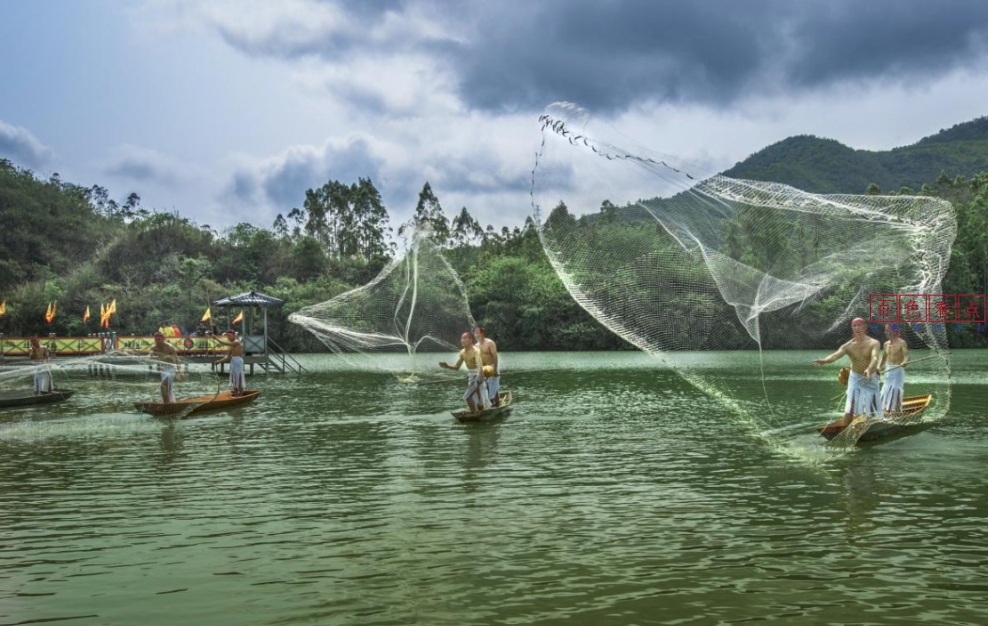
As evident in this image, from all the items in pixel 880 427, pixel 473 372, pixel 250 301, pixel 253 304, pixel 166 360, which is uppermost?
pixel 250 301

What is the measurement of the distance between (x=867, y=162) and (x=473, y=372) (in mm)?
146991

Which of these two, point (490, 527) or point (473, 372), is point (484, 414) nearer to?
point (473, 372)

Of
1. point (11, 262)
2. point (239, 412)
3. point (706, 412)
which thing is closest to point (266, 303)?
point (239, 412)

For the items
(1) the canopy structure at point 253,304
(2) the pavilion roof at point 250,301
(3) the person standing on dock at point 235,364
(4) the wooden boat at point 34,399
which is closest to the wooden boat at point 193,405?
(3) the person standing on dock at point 235,364

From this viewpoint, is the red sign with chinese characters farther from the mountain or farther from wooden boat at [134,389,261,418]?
the mountain

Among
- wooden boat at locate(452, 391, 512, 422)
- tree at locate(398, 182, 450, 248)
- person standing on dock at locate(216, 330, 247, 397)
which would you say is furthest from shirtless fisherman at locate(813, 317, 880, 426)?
tree at locate(398, 182, 450, 248)

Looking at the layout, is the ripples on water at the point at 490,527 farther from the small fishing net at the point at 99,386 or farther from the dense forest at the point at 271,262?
the dense forest at the point at 271,262

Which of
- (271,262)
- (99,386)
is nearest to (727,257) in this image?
(99,386)

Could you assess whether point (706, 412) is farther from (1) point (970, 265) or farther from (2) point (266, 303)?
(1) point (970, 265)

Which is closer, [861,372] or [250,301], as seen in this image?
[861,372]

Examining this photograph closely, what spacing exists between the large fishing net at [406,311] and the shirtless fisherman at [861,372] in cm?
1325

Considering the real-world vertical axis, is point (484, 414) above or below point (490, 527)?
above

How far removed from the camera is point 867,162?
149 meters

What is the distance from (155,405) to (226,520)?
12074 millimetres
